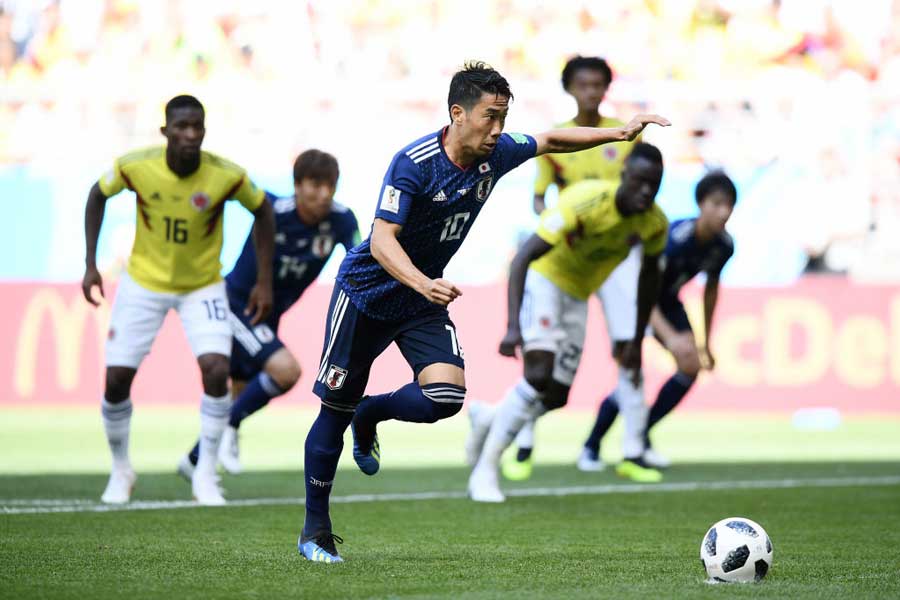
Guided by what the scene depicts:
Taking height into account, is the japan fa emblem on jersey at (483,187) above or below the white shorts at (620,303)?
above

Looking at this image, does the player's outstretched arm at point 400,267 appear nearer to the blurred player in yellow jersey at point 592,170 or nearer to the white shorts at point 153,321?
the white shorts at point 153,321

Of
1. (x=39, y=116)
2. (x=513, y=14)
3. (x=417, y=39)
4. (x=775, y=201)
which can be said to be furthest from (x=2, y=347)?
(x=775, y=201)

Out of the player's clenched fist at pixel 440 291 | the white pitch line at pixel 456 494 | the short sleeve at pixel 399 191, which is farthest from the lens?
the white pitch line at pixel 456 494

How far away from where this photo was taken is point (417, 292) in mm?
5543

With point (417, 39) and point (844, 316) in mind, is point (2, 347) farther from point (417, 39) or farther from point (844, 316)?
point (844, 316)

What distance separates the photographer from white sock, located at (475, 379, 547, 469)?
8.61 meters

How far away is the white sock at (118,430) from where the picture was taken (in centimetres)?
809

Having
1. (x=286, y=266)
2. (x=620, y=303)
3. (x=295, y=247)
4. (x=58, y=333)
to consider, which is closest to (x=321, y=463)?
(x=295, y=247)

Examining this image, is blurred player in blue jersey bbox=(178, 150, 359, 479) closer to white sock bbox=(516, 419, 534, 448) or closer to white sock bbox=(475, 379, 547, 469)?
white sock bbox=(475, 379, 547, 469)

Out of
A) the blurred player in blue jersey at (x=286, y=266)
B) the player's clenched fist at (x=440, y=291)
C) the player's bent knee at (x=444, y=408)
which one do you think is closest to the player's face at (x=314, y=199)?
the blurred player in blue jersey at (x=286, y=266)

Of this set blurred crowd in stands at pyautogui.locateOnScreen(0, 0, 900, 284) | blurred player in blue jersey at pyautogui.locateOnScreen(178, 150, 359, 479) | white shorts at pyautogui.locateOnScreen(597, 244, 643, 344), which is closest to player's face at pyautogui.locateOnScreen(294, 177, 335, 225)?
blurred player in blue jersey at pyautogui.locateOnScreen(178, 150, 359, 479)

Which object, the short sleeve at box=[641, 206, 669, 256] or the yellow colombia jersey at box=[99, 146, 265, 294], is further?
the short sleeve at box=[641, 206, 669, 256]

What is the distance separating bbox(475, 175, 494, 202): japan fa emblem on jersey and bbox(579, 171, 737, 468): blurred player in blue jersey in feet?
17.3

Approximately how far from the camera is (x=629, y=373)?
1069 cm
